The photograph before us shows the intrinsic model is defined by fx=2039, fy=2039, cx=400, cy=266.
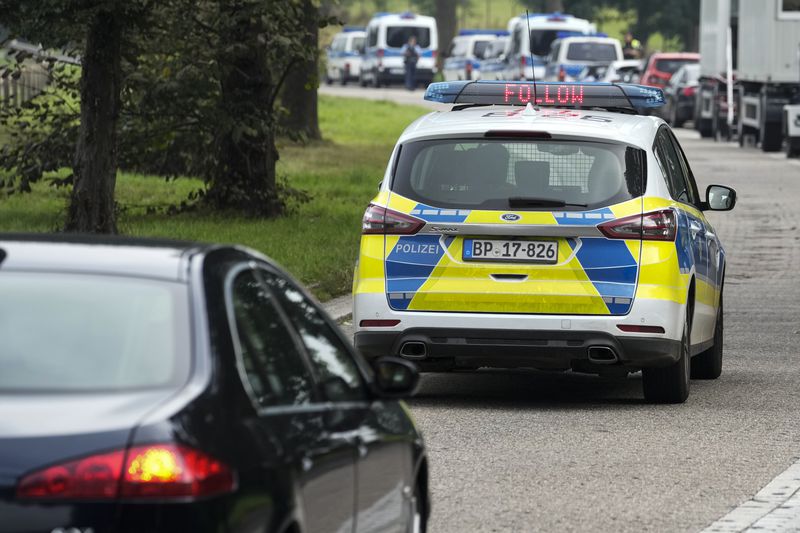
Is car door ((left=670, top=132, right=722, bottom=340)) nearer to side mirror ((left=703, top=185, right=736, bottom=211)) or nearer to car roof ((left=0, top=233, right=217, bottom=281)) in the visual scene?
side mirror ((left=703, top=185, right=736, bottom=211))

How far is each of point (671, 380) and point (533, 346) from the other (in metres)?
0.89

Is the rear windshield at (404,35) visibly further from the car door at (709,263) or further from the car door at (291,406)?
the car door at (291,406)

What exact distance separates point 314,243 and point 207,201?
10.9 feet

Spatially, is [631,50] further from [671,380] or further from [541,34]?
[671,380]

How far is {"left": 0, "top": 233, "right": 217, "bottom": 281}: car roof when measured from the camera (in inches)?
191

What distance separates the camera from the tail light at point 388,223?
10.2 m

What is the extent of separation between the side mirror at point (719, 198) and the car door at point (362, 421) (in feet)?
19.9

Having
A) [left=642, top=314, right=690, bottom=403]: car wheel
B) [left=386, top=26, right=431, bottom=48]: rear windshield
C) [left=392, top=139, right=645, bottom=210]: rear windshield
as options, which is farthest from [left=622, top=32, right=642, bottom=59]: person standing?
[left=392, top=139, right=645, bottom=210]: rear windshield

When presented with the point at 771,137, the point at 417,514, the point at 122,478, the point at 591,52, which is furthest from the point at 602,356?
the point at 591,52

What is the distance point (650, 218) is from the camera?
1015 centimetres


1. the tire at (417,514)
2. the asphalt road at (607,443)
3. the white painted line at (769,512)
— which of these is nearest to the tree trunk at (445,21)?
the asphalt road at (607,443)

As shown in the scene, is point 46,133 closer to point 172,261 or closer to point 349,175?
point 349,175

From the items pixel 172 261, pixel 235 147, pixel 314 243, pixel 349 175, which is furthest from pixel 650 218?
pixel 349 175

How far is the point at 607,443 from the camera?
9.39m
